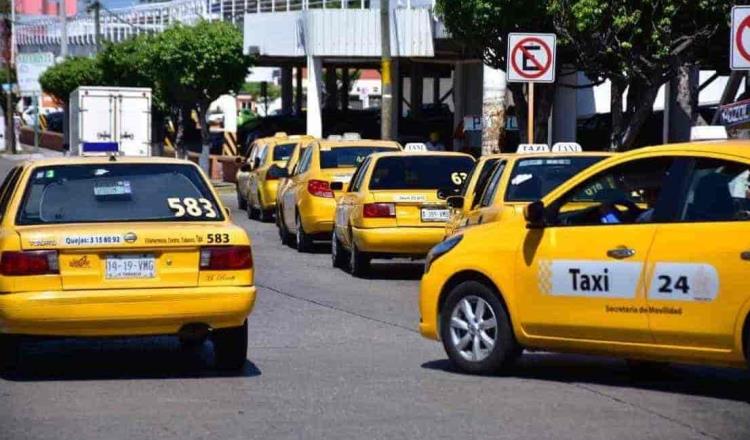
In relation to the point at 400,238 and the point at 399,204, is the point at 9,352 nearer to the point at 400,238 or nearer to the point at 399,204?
the point at 400,238

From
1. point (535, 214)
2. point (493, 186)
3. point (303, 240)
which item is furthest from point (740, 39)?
point (303, 240)

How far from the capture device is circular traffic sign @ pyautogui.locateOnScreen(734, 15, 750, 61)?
15.2m

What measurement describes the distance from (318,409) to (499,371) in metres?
1.75

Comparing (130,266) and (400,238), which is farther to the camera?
(400,238)

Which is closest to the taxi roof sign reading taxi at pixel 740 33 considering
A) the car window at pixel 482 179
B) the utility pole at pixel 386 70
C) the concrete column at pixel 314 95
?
the car window at pixel 482 179

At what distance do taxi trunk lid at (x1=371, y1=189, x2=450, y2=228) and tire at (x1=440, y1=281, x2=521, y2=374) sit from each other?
25.1 feet

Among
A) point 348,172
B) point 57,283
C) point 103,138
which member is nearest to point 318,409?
point 57,283

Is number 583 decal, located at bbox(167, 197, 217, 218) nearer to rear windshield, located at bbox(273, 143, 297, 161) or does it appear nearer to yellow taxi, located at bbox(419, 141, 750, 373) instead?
yellow taxi, located at bbox(419, 141, 750, 373)

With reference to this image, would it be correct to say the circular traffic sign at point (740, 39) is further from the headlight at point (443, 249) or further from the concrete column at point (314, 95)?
the concrete column at point (314, 95)

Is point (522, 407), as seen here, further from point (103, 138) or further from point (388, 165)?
point (103, 138)

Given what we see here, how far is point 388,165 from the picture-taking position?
62.8 feet

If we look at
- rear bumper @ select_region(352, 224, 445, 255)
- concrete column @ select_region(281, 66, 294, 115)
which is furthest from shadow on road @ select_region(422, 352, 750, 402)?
concrete column @ select_region(281, 66, 294, 115)

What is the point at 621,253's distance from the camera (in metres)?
9.92

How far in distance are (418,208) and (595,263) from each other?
8.71 metres
